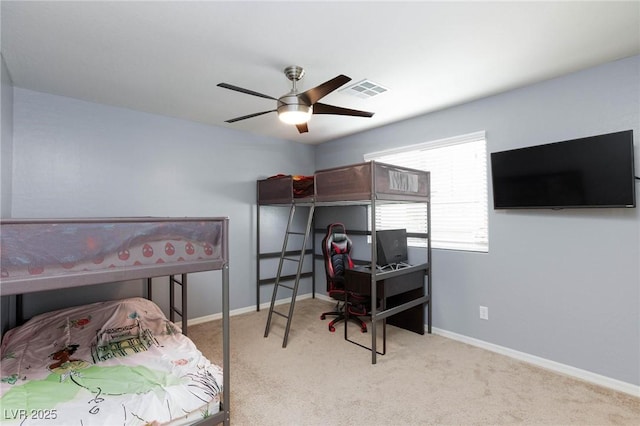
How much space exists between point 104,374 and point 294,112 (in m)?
2.07

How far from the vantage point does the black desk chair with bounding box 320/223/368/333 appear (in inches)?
139

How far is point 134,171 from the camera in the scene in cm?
343

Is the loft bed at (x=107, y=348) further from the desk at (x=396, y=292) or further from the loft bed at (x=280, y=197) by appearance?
the loft bed at (x=280, y=197)

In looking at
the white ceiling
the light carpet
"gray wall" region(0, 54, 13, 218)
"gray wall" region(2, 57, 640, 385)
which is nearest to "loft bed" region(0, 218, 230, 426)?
the light carpet

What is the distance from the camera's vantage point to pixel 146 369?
1.91 m

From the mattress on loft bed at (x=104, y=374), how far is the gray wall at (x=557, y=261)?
8.30 feet

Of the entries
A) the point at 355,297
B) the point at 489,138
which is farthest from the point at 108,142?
the point at 489,138

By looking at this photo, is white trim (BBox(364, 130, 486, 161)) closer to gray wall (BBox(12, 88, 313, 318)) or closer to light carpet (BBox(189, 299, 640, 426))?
gray wall (BBox(12, 88, 313, 318))

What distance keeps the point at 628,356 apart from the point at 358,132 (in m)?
3.47

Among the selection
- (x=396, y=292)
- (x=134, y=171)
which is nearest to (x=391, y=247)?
(x=396, y=292)

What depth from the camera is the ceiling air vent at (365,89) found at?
273cm

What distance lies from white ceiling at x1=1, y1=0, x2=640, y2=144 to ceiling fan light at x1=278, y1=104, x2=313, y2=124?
0.35 metres

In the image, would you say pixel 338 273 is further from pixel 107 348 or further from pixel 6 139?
pixel 6 139

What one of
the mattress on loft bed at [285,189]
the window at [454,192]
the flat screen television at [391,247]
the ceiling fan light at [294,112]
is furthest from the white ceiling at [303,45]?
the flat screen television at [391,247]
